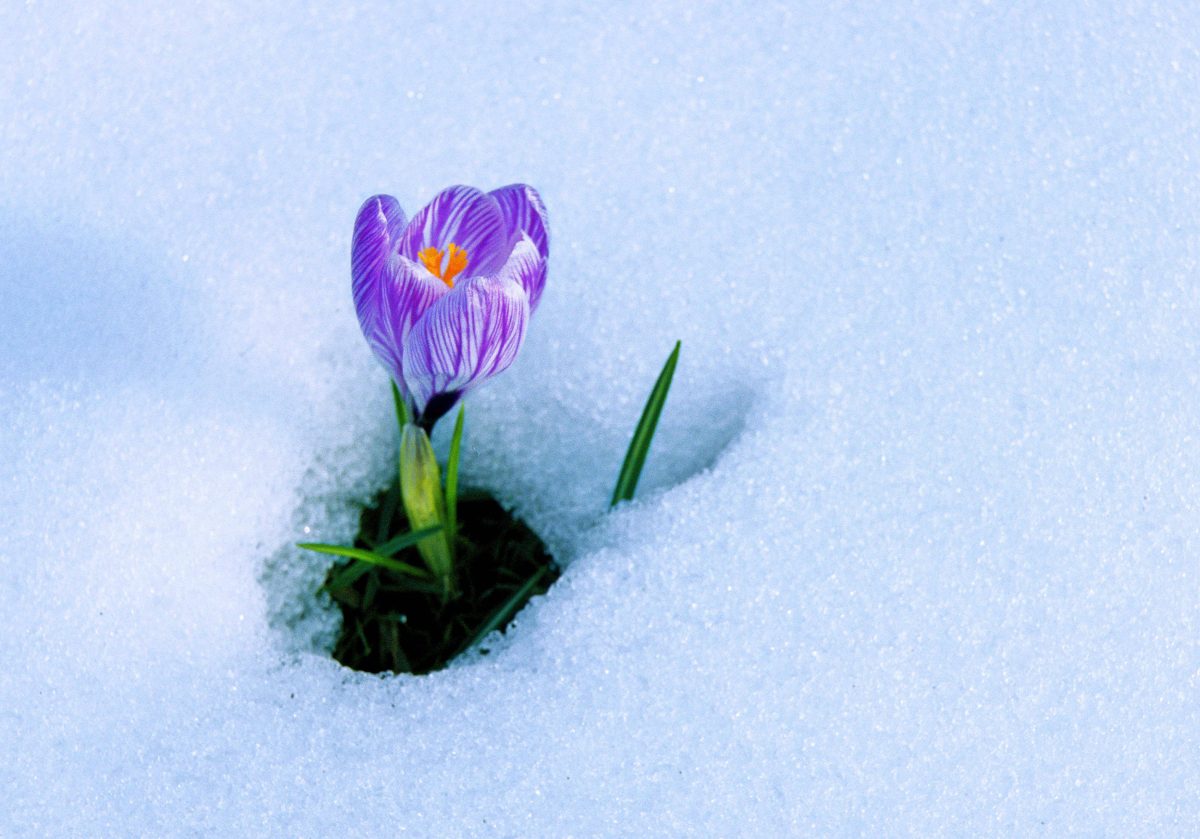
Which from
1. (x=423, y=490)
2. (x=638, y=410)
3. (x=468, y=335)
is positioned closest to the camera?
(x=468, y=335)

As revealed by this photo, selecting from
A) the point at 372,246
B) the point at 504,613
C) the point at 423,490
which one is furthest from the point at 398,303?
the point at 504,613

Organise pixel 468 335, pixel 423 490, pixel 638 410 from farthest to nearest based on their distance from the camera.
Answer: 1. pixel 638 410
2. pixel 423 490
3. pixel 468 335

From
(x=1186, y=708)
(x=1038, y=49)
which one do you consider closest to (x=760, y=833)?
(x=1186, y=708)

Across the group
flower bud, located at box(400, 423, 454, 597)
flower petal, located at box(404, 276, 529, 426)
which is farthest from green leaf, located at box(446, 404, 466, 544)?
flower petal, located at box(404, 276, 529, 426)

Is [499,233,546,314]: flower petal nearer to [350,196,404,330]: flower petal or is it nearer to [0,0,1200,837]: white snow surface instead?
[350,196,404,330]: flower petal

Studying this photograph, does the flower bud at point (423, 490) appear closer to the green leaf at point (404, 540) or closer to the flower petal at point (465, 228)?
the green leaf at point (404, 540)

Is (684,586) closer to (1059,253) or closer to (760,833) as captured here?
(760,833)

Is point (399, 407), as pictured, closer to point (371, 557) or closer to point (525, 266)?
point (371, 557)
